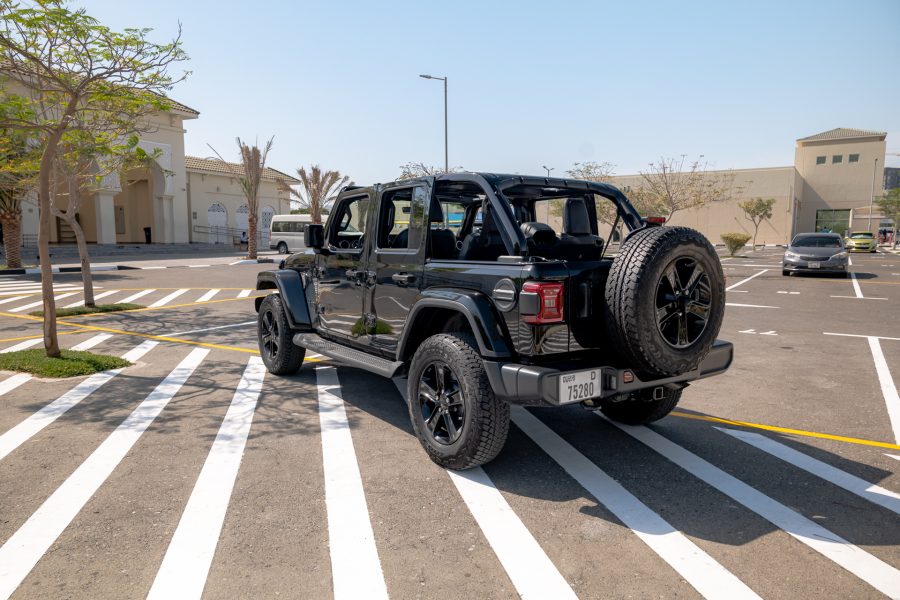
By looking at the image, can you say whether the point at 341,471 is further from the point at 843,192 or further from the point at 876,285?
the point at 843,192

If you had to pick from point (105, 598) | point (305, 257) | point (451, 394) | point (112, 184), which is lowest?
point (105, 598)

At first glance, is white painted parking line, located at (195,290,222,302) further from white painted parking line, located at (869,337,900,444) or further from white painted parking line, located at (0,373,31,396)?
white painted parking line, located at (869,337,900,444)

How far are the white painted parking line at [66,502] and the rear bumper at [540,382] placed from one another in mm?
2544

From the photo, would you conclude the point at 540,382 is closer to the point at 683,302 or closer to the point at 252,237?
the point at 683,302

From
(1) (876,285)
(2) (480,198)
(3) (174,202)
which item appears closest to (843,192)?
(1) (876,285)

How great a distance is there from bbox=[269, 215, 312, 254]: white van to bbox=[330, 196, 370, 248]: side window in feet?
103

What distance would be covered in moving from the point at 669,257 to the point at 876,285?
17.8 m

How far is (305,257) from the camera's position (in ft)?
20.9

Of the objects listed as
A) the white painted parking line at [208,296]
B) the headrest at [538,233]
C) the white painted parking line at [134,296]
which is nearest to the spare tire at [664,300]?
A: the headrest at [538,233]

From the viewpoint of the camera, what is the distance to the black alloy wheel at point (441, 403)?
13.6 ft

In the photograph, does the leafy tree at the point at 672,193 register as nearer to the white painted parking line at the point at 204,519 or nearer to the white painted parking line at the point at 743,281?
the white painted parking line at the point at 743,281

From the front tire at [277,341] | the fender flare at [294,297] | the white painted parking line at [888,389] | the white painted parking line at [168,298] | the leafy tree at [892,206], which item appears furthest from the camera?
the leafy tree at [892,206]

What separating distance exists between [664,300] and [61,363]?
21.5ft

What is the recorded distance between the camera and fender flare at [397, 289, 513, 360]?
3844mm
